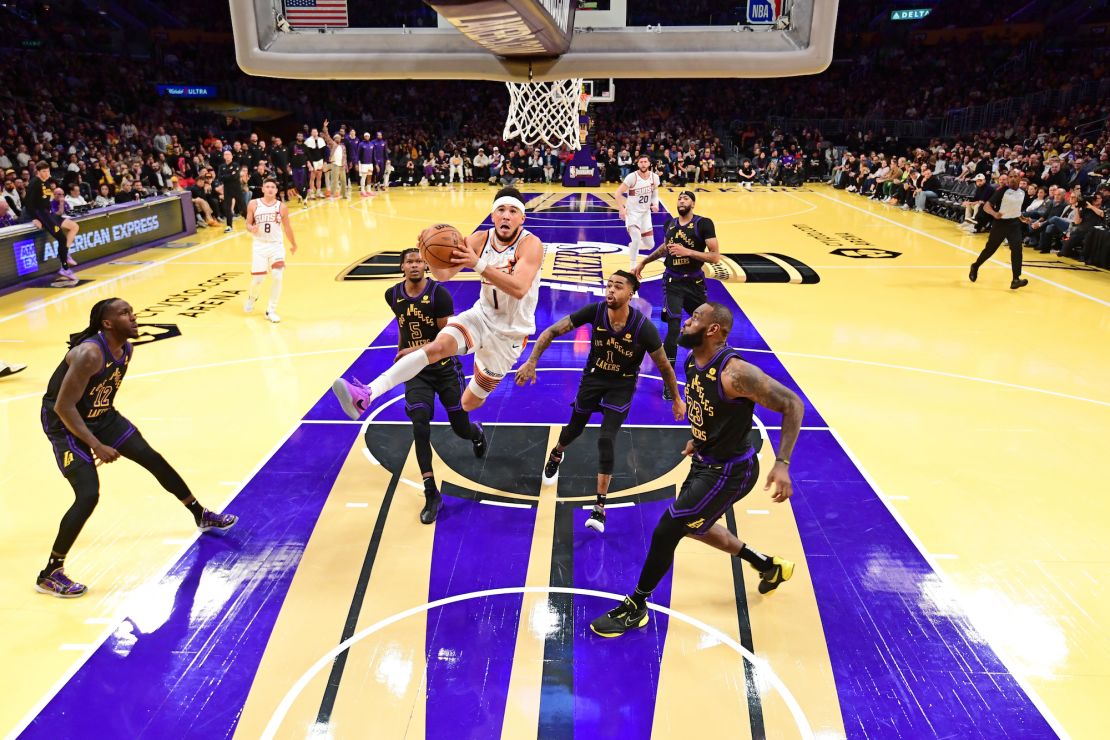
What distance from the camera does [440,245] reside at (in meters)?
4.76

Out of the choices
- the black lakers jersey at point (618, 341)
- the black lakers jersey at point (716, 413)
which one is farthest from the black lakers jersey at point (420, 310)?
the black lakers jersey at point (716, 413)

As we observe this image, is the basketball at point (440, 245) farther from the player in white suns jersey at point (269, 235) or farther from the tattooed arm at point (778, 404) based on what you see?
the player in white suns jersey at point (269, 235)

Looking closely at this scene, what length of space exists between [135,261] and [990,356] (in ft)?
47.3

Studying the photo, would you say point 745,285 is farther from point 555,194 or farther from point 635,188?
point 555,194

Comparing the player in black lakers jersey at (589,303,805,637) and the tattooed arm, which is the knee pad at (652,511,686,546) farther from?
the tattooed arm

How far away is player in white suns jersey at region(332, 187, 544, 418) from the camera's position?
4.91 meters

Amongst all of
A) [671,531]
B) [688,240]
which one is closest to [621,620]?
[671,531]

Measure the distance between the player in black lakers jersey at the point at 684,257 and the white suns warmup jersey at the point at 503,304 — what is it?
2.53 meters

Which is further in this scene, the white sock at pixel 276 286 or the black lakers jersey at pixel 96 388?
the white sock at pixel 276 286

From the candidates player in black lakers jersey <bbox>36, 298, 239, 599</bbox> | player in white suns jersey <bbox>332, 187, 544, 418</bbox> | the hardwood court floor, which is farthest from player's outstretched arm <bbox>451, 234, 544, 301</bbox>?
player in black lakers jersey <bbox>36, 298, 239, 599</bbox>

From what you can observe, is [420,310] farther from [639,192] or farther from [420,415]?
[639,192]

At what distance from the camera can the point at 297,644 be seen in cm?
445

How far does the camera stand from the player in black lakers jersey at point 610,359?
18.0 feet

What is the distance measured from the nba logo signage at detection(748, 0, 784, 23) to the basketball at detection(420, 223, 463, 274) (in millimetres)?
3265
